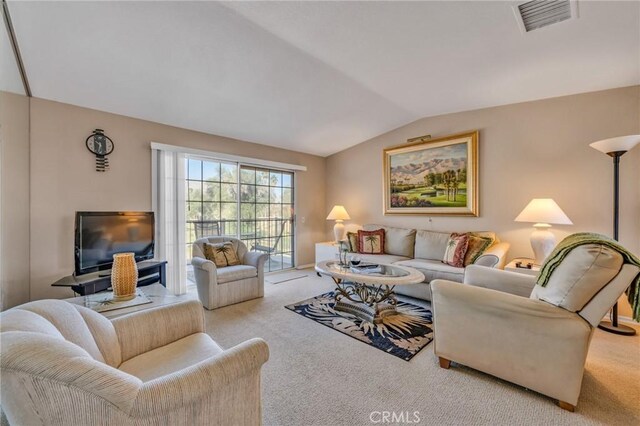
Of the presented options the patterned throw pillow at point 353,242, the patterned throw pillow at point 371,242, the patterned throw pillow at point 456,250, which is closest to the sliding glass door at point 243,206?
the patterned throw pillow at point 353,242

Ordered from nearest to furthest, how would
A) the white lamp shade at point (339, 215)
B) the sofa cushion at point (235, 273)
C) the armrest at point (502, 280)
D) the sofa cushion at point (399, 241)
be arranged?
the armrest at point (502, 280), the sofa cushion at point (235, 273), the sofa cushion at point (399, 241), the white lamp shade at point (339, 215)

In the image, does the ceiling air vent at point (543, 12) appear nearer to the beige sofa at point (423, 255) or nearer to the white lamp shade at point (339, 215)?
the beige sofa at point (423, 255)

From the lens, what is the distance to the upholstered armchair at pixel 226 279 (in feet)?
10.5

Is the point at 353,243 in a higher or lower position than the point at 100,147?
lower

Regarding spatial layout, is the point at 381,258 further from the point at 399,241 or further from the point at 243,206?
the point at 243,206

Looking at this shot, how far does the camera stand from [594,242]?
1.52 m

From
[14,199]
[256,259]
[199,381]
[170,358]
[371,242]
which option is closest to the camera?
[199,381]

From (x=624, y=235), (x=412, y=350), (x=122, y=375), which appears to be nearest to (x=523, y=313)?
(x=412, y=350)

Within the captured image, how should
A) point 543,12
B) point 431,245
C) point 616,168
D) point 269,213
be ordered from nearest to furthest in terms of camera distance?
point 543,12 < point 616,168 < point 431,245 < point 269,213

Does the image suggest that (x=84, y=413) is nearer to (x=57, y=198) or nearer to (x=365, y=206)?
(x=57, y=198)

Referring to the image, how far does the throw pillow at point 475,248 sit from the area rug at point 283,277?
2597mm

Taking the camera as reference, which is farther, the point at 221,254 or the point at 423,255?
the point at 423,255

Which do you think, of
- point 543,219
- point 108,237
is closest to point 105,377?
point 108,237

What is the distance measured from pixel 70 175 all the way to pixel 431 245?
15.3ft
